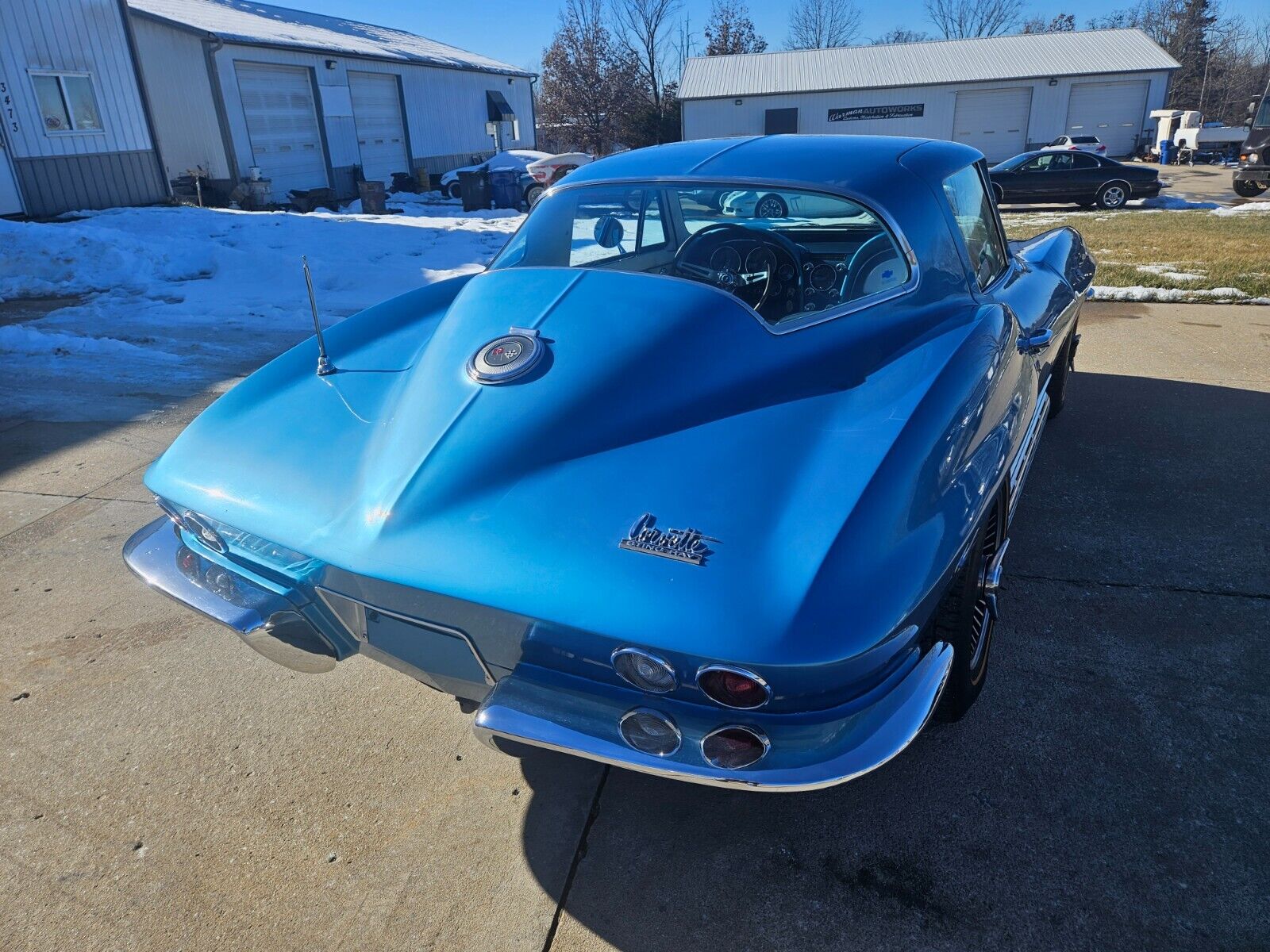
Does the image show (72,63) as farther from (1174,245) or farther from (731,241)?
(1174,245)

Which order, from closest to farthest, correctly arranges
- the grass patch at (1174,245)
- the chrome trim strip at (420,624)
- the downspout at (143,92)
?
the chrome trim strip at (420,624)
the grass patch at (1174,245)
the downspout at (143,92)

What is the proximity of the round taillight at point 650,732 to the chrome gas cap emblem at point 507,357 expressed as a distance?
95cm

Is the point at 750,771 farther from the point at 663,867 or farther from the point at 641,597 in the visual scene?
the point at 663,867

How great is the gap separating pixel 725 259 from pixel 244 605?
1953 millimetres

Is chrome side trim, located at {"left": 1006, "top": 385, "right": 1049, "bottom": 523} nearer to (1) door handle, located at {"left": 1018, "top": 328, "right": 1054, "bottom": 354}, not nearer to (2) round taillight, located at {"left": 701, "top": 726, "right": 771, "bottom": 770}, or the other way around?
(1) door handle, located at {"left": 1018, "top": 328, "right": 1054, "bottom": 354}

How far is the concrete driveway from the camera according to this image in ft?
6.26

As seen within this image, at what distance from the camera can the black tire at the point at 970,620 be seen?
2.17m

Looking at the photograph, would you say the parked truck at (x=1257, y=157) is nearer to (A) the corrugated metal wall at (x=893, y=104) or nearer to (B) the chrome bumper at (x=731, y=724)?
(A) the corrugated metal wall at (x=893, y=104)

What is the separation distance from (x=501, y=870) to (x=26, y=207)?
53.8 feet

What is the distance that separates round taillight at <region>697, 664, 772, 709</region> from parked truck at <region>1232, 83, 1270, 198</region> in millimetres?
20844

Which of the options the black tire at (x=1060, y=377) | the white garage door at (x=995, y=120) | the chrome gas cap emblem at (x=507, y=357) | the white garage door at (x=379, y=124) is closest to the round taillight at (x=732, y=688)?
the chrome gas cap emblem at (x=507, y=357)

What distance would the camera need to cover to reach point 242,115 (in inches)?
739

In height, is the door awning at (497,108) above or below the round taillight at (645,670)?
above

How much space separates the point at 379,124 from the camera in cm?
2419
